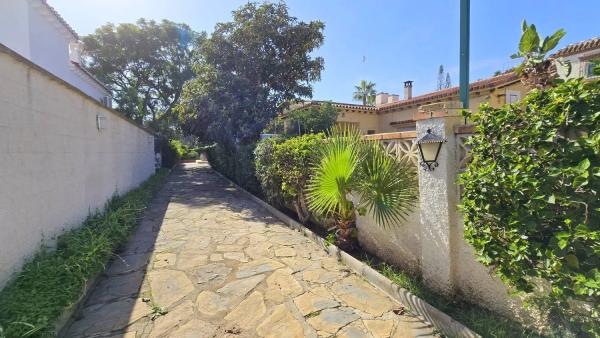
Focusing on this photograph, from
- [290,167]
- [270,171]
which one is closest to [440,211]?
[290,167]

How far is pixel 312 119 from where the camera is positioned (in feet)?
40.6

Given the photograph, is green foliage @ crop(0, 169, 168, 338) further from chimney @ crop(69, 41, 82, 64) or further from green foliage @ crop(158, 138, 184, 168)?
green foliage @ crop(158, 138, 184, 168)

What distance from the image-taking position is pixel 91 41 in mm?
22516

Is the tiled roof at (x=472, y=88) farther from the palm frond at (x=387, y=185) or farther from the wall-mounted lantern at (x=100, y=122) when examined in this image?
the wall-mounted lantern at (x=100, y=122)

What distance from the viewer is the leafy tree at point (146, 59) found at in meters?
22.8

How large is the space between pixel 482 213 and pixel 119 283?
4464 millimetres

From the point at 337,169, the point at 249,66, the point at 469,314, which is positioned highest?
the point at 249,66

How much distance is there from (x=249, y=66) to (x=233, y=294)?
31.7 feet

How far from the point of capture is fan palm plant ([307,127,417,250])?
12.3 feet

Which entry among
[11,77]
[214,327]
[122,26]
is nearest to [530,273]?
[214,327]

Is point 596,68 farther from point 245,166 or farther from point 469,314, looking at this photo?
point 245,166

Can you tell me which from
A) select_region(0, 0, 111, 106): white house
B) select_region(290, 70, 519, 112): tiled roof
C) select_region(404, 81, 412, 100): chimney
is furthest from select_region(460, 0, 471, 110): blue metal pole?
select_region(404, 81, 412, 100): chimney

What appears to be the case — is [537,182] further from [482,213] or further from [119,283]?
[119,283]

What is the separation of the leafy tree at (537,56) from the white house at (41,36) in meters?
13.6
